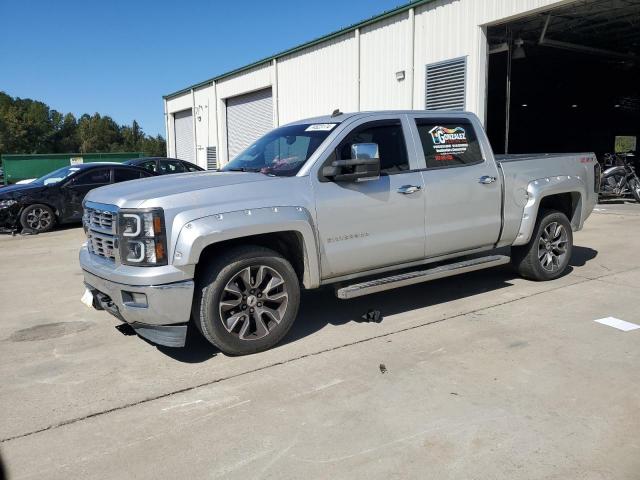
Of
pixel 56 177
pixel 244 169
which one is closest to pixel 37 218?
pixel 56 177

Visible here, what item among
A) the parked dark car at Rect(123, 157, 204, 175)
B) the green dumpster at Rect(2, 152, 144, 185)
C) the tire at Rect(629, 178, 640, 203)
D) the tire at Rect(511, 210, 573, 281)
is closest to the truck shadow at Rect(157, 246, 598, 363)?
the tire at Rect(511, 210, 573, 281)

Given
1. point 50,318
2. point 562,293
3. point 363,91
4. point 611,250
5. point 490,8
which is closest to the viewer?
point 50,318

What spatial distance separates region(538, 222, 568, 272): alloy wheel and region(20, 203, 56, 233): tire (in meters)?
A: 10.7

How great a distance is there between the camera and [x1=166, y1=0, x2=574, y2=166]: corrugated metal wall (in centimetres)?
1213

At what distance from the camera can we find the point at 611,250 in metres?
8.57

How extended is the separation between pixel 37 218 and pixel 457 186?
10.4 metres

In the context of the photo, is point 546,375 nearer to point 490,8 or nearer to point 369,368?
point 369,368

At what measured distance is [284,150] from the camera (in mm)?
5207

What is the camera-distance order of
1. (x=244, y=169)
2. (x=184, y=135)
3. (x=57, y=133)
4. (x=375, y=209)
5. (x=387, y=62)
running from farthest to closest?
(x=57, y=133)
(x=184, y=135)
(x=387, y=62)
(x=244, y=169)
(x=375, y=209)

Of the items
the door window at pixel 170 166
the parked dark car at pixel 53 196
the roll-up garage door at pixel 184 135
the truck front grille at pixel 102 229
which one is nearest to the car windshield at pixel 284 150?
the truck front grille at pixel 102 229

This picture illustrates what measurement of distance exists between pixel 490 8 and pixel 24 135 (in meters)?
82.5

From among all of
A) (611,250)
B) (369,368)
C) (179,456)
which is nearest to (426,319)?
(369,368)

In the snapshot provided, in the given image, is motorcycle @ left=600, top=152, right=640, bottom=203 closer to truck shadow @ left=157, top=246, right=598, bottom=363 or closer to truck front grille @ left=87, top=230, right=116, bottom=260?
truck shadow @ left=157, top=246, right=598, bottom=363

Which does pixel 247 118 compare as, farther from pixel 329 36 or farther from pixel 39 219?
pixel 39 219
